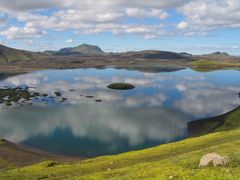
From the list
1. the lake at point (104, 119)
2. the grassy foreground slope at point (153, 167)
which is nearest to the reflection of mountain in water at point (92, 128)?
the lake at point (104, 119)

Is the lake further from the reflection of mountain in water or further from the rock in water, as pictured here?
the rock in water

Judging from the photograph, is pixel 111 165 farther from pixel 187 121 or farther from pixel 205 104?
pixel 205 104

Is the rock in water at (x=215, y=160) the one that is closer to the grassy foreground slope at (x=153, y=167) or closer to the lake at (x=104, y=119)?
the grassy foreground slope at (x=153, y=167)

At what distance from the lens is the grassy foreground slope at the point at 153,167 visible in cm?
3114

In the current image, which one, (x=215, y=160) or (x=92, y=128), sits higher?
(x=215, y=160)

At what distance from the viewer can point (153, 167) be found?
40812 millimetres

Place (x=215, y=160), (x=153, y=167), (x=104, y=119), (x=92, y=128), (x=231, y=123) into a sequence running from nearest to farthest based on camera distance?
1. (x=215, y=160)
2. (x=153, y=167)
3. (x=231, y=123)
4. (x=92, y=128)
5. (x=104, y=119)

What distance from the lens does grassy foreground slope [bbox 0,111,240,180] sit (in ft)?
102

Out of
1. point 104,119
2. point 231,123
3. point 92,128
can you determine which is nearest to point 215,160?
point 92,128

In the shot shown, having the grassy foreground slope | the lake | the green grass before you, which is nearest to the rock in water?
the grassy foreground slope

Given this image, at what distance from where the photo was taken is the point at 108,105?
15388cm

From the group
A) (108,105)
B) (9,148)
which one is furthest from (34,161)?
(108,105)

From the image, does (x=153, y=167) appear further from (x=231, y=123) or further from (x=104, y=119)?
(x=104, y=119)

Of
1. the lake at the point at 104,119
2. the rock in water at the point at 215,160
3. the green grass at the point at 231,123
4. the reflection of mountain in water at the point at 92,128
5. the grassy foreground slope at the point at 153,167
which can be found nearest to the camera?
the grassy foreground slope at the point at 153,167
